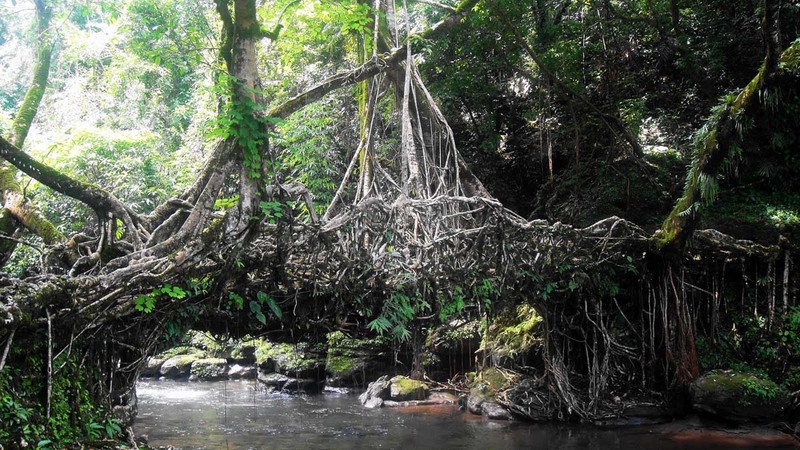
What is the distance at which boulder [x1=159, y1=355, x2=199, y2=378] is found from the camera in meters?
14.7

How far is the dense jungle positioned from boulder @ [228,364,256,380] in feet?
3.45

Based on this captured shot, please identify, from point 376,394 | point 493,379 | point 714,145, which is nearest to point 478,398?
point 493,379

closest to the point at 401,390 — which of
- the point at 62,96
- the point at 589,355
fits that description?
the point at 589,355

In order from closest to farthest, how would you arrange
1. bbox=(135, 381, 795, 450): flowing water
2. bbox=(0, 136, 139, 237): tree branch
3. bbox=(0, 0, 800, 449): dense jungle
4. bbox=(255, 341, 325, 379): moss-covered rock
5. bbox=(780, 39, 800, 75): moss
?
bbox=(0, 0, 800, 449): dense jungle
bbox=(0, 136, 139, 237): tree branch
bbox=(780, 39, 800, 75): moss
bbox=(135, 381, 795, 450): flowing water
bbox=(255, 341, 325, 379): moss-covered rock

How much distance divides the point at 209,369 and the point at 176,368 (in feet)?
2.72

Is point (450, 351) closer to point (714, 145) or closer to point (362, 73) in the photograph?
point (362, 73)

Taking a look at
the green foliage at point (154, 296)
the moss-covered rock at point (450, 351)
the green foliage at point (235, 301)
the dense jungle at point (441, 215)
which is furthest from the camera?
the moss-covered rock at point (450, 351)

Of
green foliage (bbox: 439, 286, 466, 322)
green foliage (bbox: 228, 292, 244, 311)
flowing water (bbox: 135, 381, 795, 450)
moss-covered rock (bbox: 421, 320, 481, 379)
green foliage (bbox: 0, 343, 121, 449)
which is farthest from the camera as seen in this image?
moss-covered rock (bbox: 421, 320, 481, 379)

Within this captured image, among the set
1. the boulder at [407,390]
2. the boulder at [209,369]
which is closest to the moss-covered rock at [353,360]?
the boulder at [407,390]

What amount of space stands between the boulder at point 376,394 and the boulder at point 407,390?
9 cm

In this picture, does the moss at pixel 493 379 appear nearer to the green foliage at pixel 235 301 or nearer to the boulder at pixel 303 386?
the boulder at pixel 303 386

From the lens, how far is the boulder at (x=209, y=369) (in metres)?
14.6

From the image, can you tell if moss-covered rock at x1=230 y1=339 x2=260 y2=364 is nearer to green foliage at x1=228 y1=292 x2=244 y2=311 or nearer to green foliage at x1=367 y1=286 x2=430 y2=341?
green foliage at x1=367 y1=286 x2=430 y2=341

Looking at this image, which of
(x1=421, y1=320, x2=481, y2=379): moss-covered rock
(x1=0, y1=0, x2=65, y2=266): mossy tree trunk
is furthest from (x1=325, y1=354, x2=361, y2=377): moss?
(x1=0, y1=0, x2=65, y2=266): mossy tree trunk
